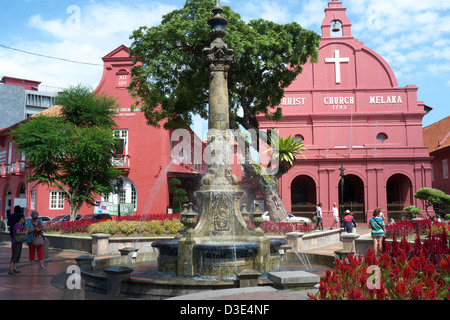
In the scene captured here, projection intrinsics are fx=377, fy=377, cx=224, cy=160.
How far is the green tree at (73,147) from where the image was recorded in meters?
19.9

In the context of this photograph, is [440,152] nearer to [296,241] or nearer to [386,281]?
[296,241]

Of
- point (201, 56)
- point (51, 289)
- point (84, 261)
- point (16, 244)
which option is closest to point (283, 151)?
point (201, 56)

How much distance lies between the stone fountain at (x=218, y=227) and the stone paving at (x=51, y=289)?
7.12 feet

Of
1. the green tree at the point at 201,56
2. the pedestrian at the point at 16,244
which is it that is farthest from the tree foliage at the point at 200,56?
the pedestrian at the point at 16,244

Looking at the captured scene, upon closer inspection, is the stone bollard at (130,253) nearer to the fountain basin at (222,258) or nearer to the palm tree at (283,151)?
the fountain basin at (222,258)

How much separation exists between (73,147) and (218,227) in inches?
518

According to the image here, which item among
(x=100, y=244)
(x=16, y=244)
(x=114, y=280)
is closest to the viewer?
(x=114, y=280)

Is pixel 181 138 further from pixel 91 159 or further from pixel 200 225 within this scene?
pixel 200 225

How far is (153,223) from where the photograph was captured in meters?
17.1

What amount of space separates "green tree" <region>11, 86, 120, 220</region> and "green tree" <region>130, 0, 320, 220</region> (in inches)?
130

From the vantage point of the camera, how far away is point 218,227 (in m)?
9.61
